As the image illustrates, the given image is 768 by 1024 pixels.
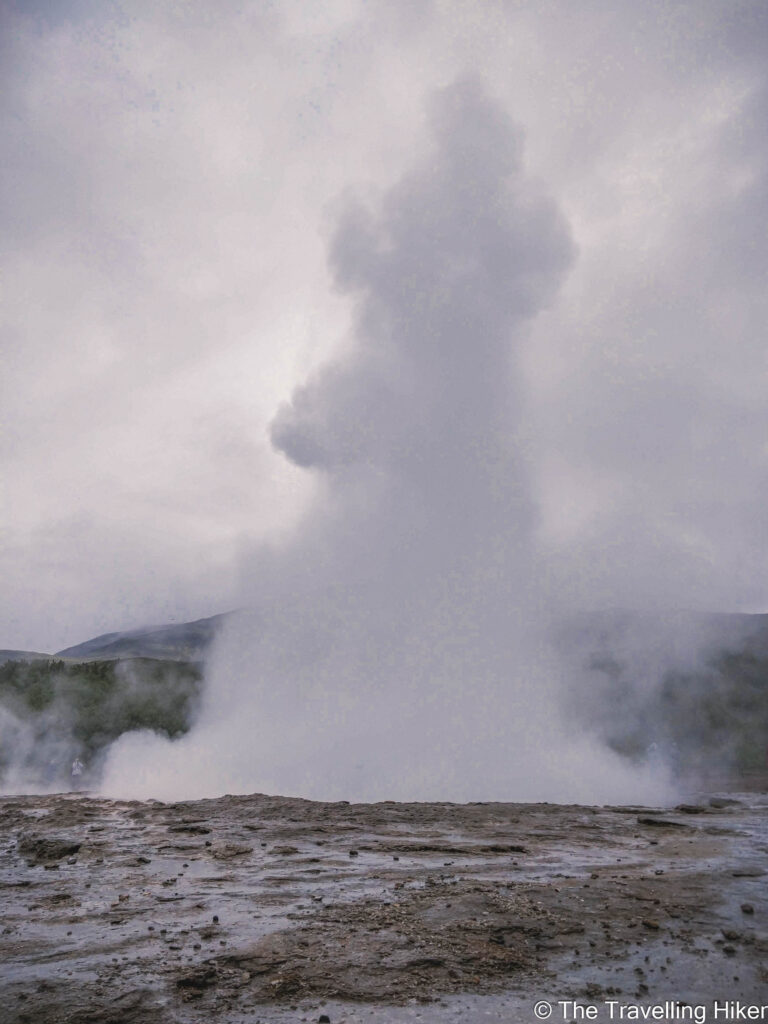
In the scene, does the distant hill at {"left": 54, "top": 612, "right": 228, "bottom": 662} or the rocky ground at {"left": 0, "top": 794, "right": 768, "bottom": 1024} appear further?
the distant hill at {"left": 54, "top": 612, "right": 228, "bottom": 662}

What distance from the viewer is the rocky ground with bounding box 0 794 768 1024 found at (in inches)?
251

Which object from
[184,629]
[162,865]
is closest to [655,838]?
[162,865]

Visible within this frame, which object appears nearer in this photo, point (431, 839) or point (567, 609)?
point (431, 839)

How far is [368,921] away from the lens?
27.6ft

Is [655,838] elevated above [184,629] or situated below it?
below

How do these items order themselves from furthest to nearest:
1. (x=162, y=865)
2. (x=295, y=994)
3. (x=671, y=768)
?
(x=671, y=768)
(x=162, y=865)
(x=295, y=994)

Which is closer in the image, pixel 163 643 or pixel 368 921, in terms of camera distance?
pixel 368 921

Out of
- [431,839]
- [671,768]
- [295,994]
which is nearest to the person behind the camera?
[295,994]

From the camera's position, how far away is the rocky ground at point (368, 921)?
638 cm

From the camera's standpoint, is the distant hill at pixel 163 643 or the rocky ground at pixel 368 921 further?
the distant hill at pixel 163 643

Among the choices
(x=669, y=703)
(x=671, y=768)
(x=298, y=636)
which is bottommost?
(x=671, y=768)

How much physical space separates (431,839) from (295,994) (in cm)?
831

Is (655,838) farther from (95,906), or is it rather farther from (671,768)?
(671,768)

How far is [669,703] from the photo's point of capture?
149 ft
